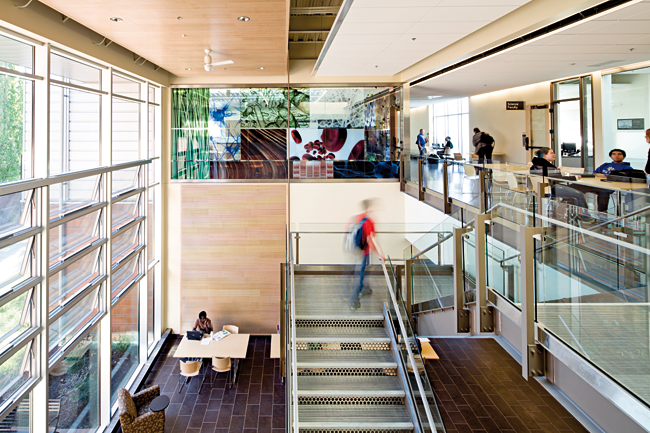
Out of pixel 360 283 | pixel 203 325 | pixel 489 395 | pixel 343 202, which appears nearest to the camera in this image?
pixel 360 283

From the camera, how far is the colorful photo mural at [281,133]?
13.2 metres

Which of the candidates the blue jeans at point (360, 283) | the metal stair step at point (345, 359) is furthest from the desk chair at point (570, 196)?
the metal stair step at point (345, 359)

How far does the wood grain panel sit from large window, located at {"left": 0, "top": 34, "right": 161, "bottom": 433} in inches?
71.8

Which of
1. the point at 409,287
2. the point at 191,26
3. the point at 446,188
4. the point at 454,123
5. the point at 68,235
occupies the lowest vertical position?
the point at 409,287

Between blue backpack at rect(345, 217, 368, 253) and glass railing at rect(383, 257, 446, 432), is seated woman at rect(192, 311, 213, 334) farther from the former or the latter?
glass railing at rect(383, 257, 446, 432)

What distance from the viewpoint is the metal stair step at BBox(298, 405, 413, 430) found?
20.3ft

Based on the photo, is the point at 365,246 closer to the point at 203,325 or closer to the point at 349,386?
the point at 349,386

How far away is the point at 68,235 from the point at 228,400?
4.98 metres

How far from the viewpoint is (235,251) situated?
43.1 ft

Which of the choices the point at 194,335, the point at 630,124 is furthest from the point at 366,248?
the point at 630,124

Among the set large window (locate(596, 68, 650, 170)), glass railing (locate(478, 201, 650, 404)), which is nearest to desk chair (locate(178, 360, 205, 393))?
glass railing (locate(478, 201, 650, 404))

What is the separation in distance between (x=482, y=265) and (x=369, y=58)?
585cm

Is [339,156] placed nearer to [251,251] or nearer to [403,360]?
[251,251]

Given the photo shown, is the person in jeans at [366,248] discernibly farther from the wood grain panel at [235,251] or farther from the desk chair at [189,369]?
the wood grain panel at [235,251]
